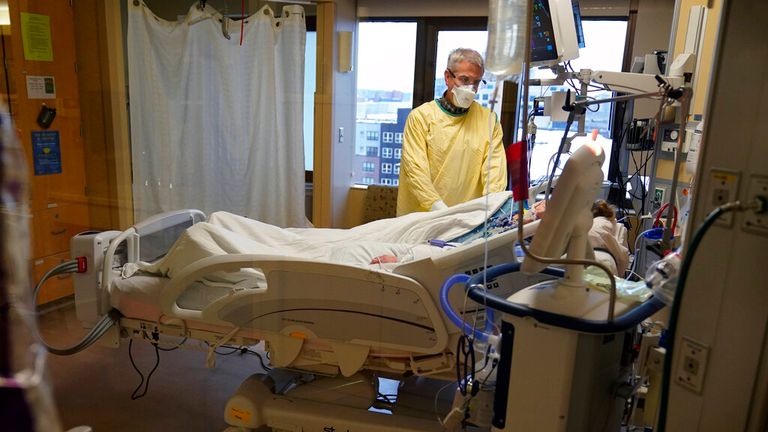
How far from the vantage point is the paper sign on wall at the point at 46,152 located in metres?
3.15

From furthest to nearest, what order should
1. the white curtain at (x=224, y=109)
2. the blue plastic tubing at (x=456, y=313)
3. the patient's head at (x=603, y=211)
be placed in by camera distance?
1. the white curtain at (x=224, y=109)
2. the patient's head at (x=603, y=211)
3. the blue plastic tubing at (x=456, y=313)

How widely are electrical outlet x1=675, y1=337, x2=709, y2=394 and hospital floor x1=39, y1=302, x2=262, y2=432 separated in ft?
5.92

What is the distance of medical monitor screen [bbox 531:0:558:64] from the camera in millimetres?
2375

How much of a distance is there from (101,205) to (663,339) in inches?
130

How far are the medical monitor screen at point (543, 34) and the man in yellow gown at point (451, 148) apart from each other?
270 mm

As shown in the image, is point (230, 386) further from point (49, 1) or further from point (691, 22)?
point (691, 22)

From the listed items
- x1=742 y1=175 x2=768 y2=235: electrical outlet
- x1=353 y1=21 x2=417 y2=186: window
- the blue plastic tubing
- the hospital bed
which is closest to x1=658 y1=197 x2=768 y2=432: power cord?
x1=742 y1=175 x2=768 y2=235: electrical outlet

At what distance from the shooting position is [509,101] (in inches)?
96.1

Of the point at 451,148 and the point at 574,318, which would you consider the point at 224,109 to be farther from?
the point at 574,318

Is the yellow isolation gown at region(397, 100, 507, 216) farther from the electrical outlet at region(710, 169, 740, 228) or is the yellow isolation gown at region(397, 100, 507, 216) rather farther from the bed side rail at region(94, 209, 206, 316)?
the electrical outlet at region(710, 169, 740, 228)

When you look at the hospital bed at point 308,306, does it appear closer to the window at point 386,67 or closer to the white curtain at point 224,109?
the white curtain at point 224,109

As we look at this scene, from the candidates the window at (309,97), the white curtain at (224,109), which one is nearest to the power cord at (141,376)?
the white curtain at (224,109)

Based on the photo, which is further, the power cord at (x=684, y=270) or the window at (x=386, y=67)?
the window at (x=386, y=67)

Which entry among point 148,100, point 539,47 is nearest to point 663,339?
point 539,47
